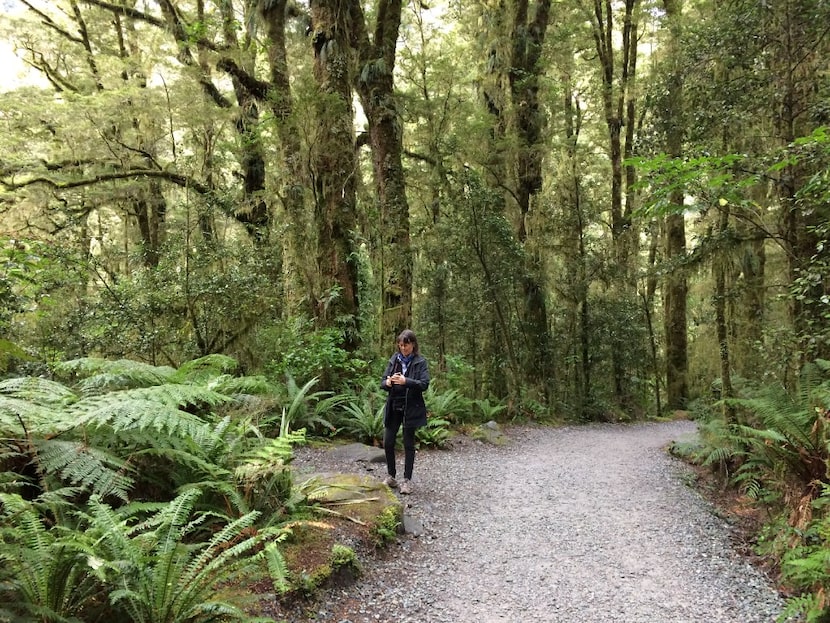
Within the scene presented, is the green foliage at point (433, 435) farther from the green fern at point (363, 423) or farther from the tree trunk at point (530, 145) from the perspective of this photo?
the tree trunk at point (530, 145)

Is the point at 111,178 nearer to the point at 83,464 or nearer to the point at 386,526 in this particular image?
the point at 83,464

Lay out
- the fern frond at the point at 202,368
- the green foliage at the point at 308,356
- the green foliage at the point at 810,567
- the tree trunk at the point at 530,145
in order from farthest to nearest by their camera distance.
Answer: the tree trunk at the point at 530,145
the green foliage at the point at 308,356
the fern frond at the point at 202,368
the green foliage at the point at 810,567

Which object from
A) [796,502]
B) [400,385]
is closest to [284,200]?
[400,385]

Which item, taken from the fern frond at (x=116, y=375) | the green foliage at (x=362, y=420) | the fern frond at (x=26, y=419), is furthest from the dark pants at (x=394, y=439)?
the fern frond at (x=26, y=419)

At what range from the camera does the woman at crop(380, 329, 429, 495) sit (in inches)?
215

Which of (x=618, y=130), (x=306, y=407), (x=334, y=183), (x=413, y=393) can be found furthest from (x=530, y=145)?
(x=413, y=393)

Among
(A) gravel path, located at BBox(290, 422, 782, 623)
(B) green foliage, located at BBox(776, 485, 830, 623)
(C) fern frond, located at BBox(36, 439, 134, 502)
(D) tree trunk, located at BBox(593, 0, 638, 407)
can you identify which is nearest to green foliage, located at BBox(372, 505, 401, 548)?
(A) gravel path, located at BBox(290, 422, 782, 623)

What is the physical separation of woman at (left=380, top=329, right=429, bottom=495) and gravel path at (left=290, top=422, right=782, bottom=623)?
442 mm

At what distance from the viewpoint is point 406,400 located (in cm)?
552

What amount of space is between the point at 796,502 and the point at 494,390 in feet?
29.4

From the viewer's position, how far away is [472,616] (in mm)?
3453

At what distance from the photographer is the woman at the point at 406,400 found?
17.9ft

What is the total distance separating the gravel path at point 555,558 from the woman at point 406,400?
442mm

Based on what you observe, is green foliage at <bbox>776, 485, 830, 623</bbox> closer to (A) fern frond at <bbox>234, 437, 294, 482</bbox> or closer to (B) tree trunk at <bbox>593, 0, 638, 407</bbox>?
(A) fern frond at <bbox>234, 437, 294, 482</bbox>
